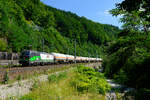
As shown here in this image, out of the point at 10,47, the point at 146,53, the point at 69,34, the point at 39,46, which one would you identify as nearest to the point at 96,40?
the point at 69,34

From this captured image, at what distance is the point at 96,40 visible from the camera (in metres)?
121

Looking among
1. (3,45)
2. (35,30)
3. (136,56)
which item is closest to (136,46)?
(136,56)

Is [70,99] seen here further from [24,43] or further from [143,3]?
[24,43]

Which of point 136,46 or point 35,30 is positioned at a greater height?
point 35,30

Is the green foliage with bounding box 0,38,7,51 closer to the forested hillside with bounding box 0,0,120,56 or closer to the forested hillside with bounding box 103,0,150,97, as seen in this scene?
the forested hillside with bounding box 0,0,120,56

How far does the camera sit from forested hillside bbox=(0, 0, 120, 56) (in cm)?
3762

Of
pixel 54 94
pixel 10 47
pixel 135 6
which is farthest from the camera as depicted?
pixel 10 47

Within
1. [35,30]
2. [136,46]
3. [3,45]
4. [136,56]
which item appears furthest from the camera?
[35,30]

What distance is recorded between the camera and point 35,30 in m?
55.8

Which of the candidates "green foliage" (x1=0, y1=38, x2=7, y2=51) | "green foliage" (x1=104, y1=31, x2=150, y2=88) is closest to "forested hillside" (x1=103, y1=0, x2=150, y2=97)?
"green foliage" (x1=104, y1=31, x2=150, y2=88)

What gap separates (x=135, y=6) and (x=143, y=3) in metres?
0.73

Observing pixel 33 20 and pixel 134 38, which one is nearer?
pixel 134 38

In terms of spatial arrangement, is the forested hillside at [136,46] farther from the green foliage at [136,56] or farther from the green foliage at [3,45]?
the green foliage at [3,45]

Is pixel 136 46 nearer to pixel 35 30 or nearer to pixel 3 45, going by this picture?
pixel 3 45
